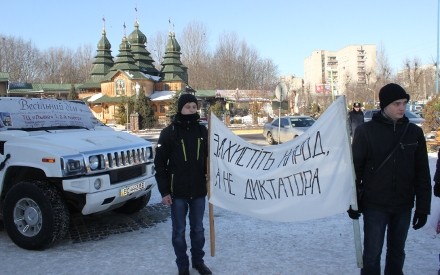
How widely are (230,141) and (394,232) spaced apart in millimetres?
1814

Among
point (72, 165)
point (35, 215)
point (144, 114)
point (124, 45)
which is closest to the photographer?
point (72, 165)

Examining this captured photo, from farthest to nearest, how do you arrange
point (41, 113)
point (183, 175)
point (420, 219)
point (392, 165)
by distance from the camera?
point (41, 113)
point (183, 175)
point (420, 219)
point (392, 165)

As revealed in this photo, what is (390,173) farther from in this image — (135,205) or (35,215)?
(135,205)

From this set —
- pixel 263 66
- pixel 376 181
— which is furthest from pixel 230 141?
pixel 263 66

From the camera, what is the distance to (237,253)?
458 cm

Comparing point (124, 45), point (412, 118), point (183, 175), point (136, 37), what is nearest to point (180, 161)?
point (183, 175)

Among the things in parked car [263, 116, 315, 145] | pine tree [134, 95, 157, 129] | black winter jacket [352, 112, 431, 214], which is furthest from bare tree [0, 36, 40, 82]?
black winter jacket [352, 112, 431, 214]

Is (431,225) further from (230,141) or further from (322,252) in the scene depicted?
(230,141)

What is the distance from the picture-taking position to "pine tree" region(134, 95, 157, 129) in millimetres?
39312

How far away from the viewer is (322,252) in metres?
4.55

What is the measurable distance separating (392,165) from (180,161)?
201cm

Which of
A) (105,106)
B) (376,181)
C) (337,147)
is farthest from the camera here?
(105,106)

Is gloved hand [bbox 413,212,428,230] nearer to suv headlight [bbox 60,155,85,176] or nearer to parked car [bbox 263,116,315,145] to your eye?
suv headlight [bbox 60,155,85,176]

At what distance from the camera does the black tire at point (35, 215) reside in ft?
15.4
